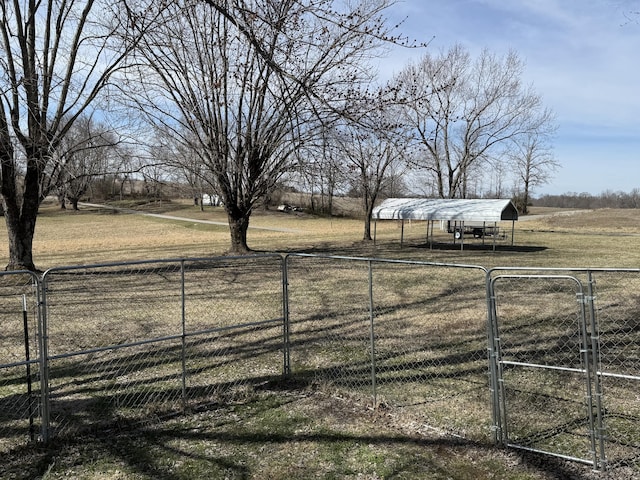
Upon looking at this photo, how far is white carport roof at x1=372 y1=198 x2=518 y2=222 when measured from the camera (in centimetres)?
2588

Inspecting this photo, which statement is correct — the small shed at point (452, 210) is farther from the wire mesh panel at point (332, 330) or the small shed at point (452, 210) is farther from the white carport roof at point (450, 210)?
the wire mesh panel at point (332, 330)

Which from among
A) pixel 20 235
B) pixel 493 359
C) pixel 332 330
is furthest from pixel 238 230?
pixel 493 359

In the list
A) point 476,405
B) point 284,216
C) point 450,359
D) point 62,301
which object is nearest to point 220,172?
point 62,301

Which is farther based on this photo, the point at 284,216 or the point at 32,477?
the point at 284,216

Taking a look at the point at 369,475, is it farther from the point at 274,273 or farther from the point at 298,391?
the point at 274,273

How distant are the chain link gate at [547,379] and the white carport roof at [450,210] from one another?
52.9 feet

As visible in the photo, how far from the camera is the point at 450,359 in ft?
22.7

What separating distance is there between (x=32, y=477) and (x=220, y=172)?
13.2 m

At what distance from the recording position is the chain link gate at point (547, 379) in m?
4.08

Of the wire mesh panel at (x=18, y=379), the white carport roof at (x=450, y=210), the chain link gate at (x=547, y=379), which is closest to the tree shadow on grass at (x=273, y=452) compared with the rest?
the chain link gate at (x=547, y=379)

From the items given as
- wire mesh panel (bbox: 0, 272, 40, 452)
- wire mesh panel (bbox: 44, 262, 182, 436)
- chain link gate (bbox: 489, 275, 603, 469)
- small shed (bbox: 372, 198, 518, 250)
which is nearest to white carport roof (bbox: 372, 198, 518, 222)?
small shed (bbox: 372, 198, 518, 250)

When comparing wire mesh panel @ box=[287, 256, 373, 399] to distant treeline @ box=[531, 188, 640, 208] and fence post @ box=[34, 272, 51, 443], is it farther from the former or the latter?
distant treeline @ box=[531, 188, 640, 208]

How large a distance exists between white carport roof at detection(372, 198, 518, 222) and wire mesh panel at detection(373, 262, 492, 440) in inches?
524

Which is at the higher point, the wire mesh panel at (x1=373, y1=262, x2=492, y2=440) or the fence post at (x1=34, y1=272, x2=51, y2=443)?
the fence post at (x1=34, y1=272, x2=51, y2=443)
